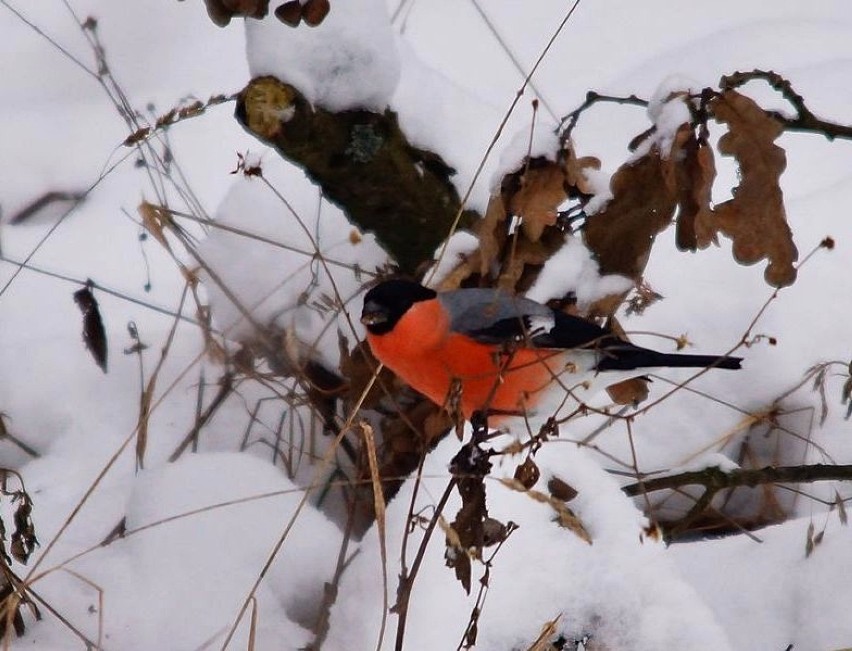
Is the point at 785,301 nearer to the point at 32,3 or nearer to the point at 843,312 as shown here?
the point at 843,312

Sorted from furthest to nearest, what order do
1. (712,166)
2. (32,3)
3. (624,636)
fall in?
(32,3)
(624,636)
(712,166)

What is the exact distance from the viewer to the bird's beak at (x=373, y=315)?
1916 millimetres

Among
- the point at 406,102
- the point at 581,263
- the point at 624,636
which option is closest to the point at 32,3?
the point at 406,102

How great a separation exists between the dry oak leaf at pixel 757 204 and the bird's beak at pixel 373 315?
0.64 meters

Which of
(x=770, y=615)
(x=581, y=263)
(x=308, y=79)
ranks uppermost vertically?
(x=308, y=79)

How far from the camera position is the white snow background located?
6.81 feet

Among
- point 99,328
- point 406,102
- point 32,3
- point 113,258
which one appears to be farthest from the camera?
point 32,3

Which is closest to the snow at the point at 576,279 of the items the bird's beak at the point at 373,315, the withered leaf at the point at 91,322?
the bird's beak at the point at 373,315

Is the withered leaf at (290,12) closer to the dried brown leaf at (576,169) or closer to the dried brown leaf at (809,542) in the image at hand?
the dried brown leaf at (576,169)

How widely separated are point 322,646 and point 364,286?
84 centimetres

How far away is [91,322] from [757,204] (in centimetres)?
132

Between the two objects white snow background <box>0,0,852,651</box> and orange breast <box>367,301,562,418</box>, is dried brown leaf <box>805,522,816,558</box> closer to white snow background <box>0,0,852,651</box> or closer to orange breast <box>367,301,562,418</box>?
white snow background <box>0,0,852,651</box>

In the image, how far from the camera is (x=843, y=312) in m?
2.63

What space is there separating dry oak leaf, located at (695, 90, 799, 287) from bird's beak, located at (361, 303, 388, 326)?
0.64 meters
